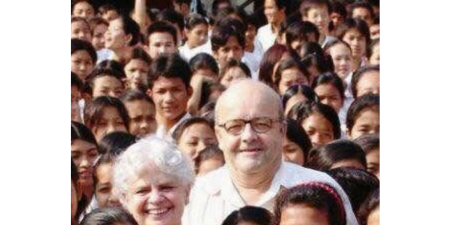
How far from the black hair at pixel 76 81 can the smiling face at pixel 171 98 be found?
0.14 meters

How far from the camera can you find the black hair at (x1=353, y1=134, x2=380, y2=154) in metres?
2.22

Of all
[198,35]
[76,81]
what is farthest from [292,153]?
[76,81]

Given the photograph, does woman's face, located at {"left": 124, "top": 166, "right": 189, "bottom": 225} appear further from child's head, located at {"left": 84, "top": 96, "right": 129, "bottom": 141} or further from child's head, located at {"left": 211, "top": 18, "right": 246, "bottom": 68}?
child's head, located at {"left": 211, "top": 18, "right": 246, "bottom": 68}

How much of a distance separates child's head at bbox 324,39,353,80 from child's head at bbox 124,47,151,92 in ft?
1.13

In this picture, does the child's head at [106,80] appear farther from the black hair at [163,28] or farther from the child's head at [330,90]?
the child's head at [330,90]

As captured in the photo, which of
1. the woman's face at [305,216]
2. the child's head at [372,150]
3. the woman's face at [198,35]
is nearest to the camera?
the woman's face at [305,216]

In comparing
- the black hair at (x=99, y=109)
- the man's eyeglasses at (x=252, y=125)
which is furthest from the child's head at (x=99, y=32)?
the man's eyeglasses at (x=252, y=125)

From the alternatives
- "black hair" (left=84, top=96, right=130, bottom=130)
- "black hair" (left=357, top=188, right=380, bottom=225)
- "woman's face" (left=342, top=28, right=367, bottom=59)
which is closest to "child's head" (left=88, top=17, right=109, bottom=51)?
"black hair" (left=84, top=96, right=130, bottom=130)

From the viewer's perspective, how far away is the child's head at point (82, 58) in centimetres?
237

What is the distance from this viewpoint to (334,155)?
2.24m

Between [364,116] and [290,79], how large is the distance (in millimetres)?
166

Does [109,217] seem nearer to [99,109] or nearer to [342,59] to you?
[99,109]
